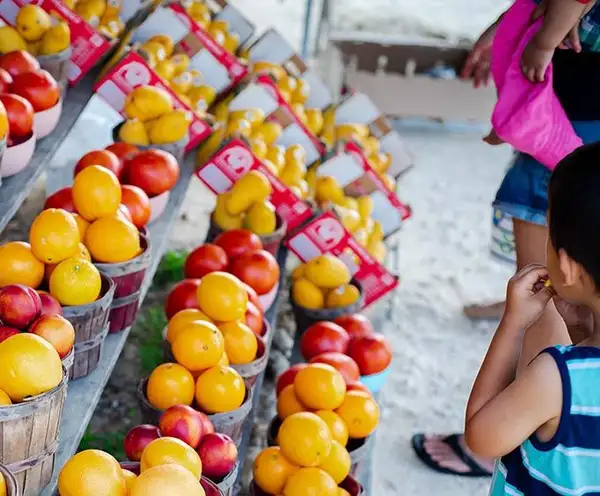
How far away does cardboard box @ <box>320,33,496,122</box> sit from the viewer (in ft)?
18.8

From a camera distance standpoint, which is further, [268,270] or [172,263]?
[172,263]

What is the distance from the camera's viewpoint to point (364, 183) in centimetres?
396

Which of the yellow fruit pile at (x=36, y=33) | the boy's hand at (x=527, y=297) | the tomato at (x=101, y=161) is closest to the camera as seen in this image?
the boy's hand at (x=527, y=297)

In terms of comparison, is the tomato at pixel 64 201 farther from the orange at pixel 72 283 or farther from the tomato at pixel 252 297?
the tomato at pixel 252 297

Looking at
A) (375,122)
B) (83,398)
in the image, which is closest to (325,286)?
(83,398)

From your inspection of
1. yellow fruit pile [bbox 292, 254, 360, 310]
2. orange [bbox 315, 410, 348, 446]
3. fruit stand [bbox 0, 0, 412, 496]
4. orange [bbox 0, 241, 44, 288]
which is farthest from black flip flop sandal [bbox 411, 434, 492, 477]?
orange [bbox 0, 241, 44, 288]

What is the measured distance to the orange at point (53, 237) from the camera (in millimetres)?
2213

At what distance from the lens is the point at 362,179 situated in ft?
13.0

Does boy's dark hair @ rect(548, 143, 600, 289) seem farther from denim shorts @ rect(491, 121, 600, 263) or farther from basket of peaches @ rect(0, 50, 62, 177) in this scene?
basket of peaches @ rect(0, 50, 62, 177)

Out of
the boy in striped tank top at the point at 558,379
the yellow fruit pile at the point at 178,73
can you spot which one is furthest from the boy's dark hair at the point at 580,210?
the yellow fruit pile at the point at 178,73

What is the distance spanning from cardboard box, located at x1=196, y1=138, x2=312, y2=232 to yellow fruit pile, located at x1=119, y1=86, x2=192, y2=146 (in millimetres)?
171

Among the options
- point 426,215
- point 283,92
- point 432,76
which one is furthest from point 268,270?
point 432,76

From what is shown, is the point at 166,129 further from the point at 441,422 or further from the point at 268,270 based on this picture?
the point at 441,422

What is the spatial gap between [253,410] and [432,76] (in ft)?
11.2
